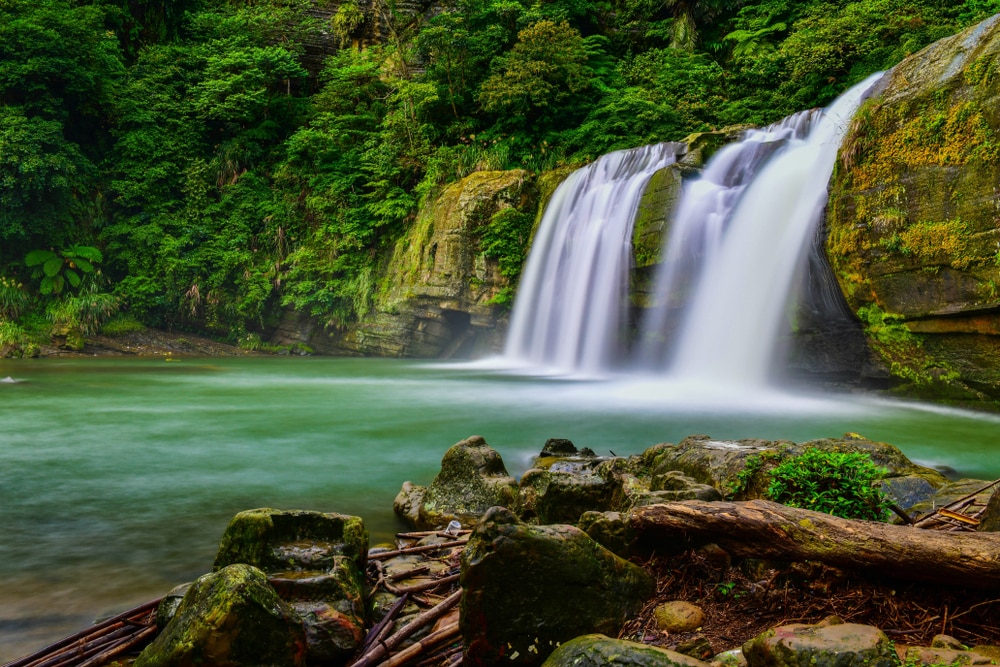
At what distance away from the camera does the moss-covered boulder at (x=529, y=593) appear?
2.48 m

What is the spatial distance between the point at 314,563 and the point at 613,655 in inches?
66.1

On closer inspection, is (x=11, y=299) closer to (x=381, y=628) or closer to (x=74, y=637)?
(x=74, y=637)

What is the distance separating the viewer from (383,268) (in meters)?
21.1

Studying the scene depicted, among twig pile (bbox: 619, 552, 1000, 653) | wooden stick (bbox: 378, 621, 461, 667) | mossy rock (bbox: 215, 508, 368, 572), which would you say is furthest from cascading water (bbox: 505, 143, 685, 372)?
wooden stick (bbox: 378, 621, 461, 667)

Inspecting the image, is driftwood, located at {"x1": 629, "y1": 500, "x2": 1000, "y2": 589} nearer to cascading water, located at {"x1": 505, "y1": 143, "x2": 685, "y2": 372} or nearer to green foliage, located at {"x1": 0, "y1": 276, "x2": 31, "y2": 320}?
cascading water, located at {"x1": 505, "y1": 143, "x2": 685, "y2": 372}

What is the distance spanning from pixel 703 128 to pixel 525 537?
18081 millimetres

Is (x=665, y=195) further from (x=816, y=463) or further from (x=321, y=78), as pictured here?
(x=321, y=78)

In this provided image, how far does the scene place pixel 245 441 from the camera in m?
8.25

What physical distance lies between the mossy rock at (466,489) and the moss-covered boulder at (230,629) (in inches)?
85.3

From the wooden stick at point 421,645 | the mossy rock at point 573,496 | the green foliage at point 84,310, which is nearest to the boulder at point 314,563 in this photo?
the wooden stick at point 421,645

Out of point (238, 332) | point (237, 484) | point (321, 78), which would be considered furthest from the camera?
point (321, 78)

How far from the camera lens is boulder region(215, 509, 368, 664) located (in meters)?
2.79

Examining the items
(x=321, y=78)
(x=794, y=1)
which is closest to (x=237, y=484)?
(x=794, y=1)

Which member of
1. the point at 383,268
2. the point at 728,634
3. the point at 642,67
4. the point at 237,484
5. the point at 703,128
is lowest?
the point at 237,484
